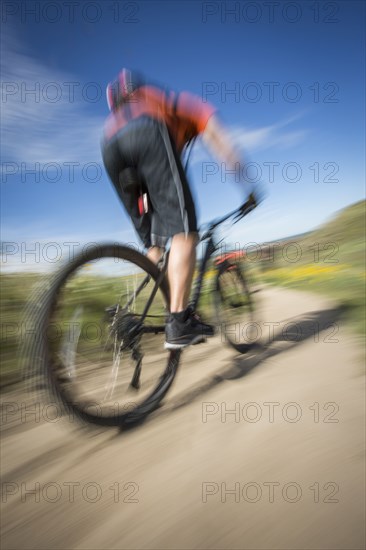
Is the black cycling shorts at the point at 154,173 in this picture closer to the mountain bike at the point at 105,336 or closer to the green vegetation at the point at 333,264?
the mountain bike at the point at 105,336

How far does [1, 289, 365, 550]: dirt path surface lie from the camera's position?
1.06 m

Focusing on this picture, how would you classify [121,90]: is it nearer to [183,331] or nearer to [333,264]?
[183,331]

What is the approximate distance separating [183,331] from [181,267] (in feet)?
1.31

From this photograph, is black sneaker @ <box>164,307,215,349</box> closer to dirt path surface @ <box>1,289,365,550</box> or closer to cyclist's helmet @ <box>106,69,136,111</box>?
dirt path surface @ <box>1,289,365,550</box>

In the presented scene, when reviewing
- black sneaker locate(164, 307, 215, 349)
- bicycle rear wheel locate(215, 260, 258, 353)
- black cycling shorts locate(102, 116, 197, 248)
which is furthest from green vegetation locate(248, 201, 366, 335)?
black cycling shorts locate(102, 116, 197, 248)

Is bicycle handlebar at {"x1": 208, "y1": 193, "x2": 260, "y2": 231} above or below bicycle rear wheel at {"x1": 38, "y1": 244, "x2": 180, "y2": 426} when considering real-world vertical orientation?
above

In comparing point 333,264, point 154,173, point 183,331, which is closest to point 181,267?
point 183,331

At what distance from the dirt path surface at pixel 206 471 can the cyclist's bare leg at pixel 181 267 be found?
571mm

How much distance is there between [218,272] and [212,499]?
1.95 m

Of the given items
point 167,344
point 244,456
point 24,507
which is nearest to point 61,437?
point 24,507

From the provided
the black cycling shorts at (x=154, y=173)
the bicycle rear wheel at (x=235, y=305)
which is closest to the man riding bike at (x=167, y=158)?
the black cycling shorts at (x=154, y=173)

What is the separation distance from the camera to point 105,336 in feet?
6.31

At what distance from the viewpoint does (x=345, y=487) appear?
3.80 ft

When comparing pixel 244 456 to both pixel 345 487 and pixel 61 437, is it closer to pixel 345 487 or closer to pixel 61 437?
pixel 345 487
